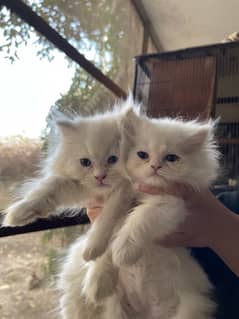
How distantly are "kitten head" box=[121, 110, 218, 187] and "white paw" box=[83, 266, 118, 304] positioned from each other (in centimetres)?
25

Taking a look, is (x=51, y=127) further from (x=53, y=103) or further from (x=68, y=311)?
(x=68, y=311)

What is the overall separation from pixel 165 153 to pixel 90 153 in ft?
0.65

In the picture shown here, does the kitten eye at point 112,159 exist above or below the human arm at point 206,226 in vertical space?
above

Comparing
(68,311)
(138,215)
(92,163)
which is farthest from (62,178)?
(68,311)

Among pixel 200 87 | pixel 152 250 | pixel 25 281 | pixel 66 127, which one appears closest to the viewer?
pixel 152 250

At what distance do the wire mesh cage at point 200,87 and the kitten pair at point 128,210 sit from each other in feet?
3.55

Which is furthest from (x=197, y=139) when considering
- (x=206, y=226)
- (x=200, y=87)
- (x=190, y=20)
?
(x=190, y=20)

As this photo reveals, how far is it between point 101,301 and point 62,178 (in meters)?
0.33

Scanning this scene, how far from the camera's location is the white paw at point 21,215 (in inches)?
30.1

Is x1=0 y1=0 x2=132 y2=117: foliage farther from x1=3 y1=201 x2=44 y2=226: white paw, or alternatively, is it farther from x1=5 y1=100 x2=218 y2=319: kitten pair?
x1=3 y1=201 x2=44 y2=226: white paw

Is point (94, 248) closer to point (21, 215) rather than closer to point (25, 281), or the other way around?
point (21, 215)

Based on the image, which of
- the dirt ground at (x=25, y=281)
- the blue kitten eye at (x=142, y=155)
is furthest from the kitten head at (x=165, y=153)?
the dirt ground at (x=25, y=281)

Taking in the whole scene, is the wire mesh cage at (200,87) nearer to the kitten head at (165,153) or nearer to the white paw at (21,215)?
the kitten head at (165,153)

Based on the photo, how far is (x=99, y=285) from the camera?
31.7 inches
